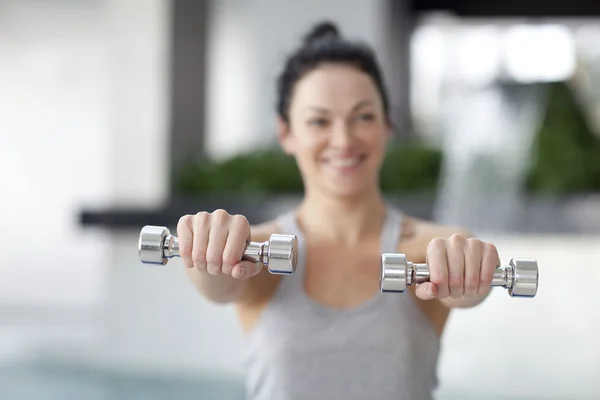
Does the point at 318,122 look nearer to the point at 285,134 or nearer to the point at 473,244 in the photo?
the point at 285,134

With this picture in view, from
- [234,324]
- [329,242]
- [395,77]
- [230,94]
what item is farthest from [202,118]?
[329,242]

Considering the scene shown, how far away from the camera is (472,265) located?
0.62m

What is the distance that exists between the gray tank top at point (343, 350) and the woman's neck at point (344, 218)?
3.4 inches

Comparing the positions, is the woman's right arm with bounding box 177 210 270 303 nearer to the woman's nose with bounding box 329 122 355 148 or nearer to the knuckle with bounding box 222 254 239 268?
the knuckle with bounding box 222 254 239 268

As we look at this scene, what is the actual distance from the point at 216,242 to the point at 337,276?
32 cm

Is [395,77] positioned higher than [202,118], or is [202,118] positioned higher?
[395,77]

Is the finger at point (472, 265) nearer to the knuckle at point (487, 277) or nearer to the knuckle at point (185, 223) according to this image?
the knuckle at point (487, 277)

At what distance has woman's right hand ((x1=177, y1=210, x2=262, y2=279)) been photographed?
0.62 metres

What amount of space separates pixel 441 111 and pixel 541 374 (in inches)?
111

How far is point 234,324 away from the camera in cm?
260

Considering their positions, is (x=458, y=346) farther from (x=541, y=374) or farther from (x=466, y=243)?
(x=466, y=243)

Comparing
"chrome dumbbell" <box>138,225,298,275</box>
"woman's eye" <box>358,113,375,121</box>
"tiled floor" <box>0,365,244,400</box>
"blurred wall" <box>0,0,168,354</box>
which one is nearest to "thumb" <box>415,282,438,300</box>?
"chrome dumbbell" <box>138,225,298,275</box>

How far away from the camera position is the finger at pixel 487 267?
2.03 feet

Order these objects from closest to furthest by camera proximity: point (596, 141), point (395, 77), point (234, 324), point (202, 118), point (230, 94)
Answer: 1. point (234, 324)
2. point (596, 141)
3. point (202, 118)
4. point (395, 77)
5. point (230, 94)
